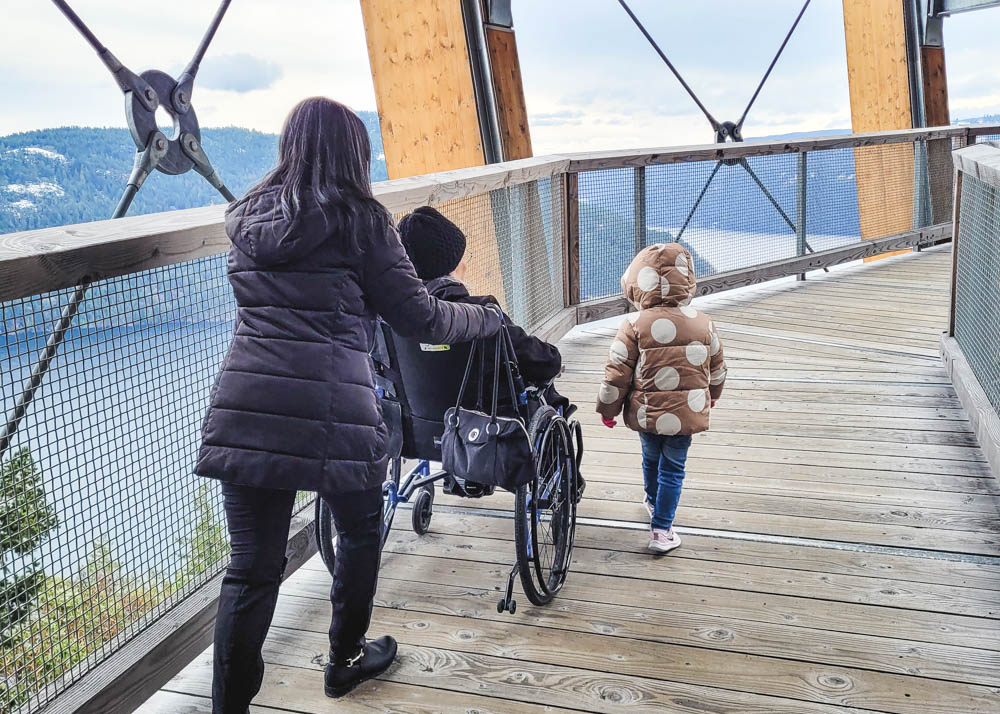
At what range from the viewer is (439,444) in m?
2.17

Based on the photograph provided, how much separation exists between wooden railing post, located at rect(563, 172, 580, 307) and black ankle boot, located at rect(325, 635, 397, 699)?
3.11 metres

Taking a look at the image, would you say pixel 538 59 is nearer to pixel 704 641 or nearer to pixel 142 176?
pixel 142 176

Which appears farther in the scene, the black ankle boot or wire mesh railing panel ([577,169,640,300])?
wire mesh railing panel ([577,169,640,300])

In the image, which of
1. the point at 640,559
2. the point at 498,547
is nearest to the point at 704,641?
the point at 640,559

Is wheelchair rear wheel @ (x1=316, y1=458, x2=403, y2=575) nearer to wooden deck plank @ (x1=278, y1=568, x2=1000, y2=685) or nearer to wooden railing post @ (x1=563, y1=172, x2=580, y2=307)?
wooden deck plank @ (x1=278, y1=568, x2=1000, y2=685)

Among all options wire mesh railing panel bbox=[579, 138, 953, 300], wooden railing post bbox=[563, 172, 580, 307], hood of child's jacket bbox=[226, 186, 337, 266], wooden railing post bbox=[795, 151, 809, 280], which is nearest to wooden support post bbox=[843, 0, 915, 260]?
wire mesh railing panel bbox=[579, 138, 953, 300]

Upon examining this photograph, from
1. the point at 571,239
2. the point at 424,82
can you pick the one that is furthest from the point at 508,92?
the point at 571,239

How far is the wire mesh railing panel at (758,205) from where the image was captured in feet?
16.5

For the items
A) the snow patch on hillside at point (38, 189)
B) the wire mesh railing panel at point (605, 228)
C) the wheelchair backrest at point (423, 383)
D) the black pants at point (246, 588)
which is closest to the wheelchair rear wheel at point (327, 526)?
the wheelchair backrest at point (423, 383)

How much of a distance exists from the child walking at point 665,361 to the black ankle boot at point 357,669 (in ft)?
3.00

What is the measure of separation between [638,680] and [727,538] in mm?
799

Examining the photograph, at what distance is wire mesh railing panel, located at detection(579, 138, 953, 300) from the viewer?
502 cm

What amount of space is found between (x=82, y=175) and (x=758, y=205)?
414 cm

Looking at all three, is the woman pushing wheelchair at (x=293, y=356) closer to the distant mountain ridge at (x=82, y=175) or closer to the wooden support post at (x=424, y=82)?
the distant mountain ridge at (x=82, y=175)
